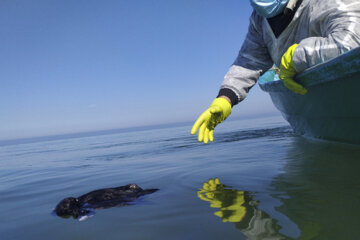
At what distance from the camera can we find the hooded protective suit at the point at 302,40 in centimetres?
248

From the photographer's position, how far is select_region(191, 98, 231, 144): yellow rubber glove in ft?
10.1

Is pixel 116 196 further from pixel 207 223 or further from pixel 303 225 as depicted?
pixel 303 225

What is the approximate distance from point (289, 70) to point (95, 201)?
8.05 ft

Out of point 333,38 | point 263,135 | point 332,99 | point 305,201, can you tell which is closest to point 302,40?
point 333,38

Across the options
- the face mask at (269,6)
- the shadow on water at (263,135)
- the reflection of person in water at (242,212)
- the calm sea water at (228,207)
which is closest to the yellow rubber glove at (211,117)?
the calm sea water at (228,207)

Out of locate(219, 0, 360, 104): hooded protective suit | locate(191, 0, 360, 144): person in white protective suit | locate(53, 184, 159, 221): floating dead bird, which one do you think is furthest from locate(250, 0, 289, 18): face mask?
locate(53, 184, 159, 221): floating dead bird

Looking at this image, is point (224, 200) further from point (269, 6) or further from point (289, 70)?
point (269, 6)

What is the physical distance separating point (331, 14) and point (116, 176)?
323cm

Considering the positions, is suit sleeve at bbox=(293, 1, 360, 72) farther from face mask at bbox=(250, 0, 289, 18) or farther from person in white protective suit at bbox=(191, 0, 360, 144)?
face mask at bbox=(250, 0, 289, 18)

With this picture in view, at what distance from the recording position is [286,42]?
335 centimetres

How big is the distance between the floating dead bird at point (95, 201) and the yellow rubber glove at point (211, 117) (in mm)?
964

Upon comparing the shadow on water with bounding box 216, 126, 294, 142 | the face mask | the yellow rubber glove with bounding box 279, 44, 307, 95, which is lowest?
the shadow on water with bounding box 216, 126, 294, 142

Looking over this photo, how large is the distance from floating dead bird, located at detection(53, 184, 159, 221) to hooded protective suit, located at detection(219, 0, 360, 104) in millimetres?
1791

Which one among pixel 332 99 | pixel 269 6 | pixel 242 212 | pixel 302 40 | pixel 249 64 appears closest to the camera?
pixel 242 212
